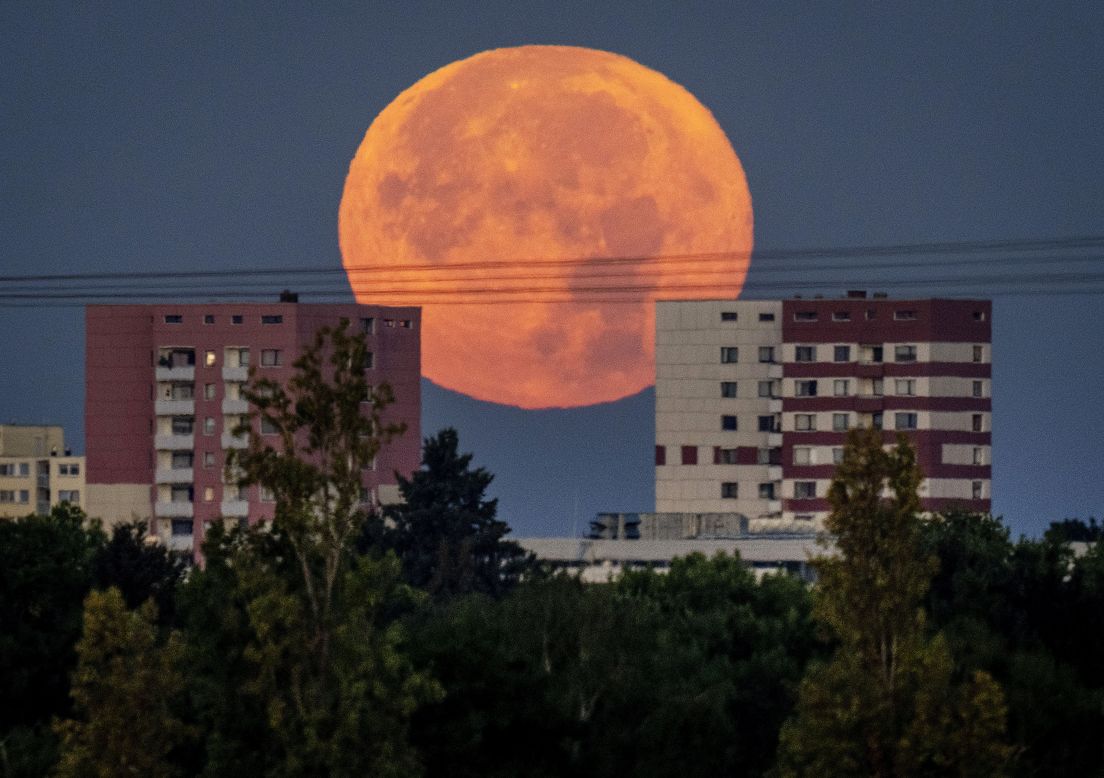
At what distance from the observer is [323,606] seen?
5391 cm

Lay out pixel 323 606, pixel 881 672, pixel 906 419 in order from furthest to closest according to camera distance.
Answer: pixel 906 419 < pixel 881 672 < pixel 323 606

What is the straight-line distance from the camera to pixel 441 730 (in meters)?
71.4

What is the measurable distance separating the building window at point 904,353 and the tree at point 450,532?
160 ft

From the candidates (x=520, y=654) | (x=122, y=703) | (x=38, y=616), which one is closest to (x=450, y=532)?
(x=38, y=616)

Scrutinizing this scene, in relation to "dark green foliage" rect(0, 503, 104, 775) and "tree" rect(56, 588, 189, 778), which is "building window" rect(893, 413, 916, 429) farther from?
"tree" rect(56, 588, 189, 778)

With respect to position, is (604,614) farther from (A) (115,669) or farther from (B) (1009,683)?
(A) (115,669)

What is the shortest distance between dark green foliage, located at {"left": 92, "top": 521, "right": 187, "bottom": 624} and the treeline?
0.72ft

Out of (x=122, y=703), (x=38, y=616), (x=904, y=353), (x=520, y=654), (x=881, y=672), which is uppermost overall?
(x=904, y=353)

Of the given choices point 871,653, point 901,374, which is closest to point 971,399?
point 901,374

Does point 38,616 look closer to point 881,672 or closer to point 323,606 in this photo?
point 323,606

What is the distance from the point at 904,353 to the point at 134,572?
100 meters

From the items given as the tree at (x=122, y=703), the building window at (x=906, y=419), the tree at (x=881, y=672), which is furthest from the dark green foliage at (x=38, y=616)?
the building window at (x=906, y=419)

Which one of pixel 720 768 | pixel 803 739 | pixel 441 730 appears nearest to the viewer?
pixel 803 739

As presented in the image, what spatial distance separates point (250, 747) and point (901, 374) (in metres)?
147
